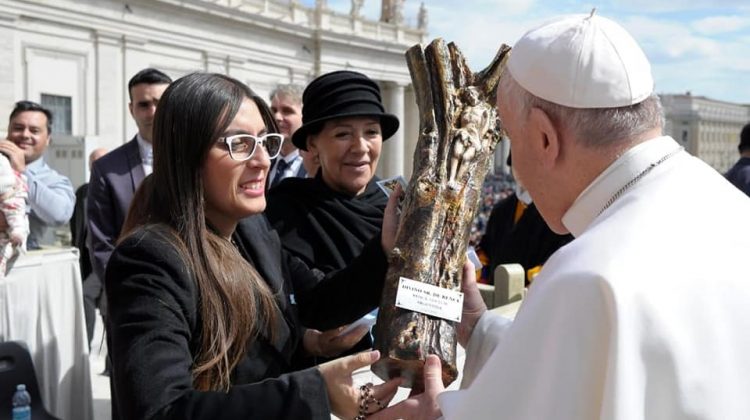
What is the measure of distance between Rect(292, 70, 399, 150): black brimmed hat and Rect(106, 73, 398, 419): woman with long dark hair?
3.27 feet

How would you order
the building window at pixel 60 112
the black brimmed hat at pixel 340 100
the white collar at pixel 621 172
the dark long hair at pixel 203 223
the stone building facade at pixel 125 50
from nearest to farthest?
the white collar at pixel 621 172
the dark long hair at pixel 203 223
the black brimmed hat at pixel 340 100
the stone building facade at pixel 125 50
the building window at pixel 60 112

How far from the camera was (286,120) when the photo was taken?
5.71 meters

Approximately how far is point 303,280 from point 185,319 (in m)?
0.88

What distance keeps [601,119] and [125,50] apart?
28.0 m

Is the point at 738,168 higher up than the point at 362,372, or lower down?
higher up

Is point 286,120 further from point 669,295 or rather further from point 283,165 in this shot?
point 669,295

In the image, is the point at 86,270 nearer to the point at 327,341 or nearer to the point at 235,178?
the point at 327,341

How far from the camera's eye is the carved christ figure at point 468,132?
225cm

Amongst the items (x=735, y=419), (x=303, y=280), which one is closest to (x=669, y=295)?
(x=735, y=419)

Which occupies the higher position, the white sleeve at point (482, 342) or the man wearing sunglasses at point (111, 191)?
the man wearing sunglasses at point (111, 191)

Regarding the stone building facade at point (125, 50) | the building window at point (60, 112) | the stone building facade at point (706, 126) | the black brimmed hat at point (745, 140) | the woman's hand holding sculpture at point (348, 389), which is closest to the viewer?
the woman's hand holding sculpture at point (348, 389)

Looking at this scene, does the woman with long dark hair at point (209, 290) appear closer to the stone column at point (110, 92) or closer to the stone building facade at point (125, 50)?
the stone building facade at point (125, 50)

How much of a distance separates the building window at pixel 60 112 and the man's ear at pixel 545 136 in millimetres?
25805

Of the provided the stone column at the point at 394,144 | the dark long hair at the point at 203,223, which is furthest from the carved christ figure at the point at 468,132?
the stone column at the point at 394,144
